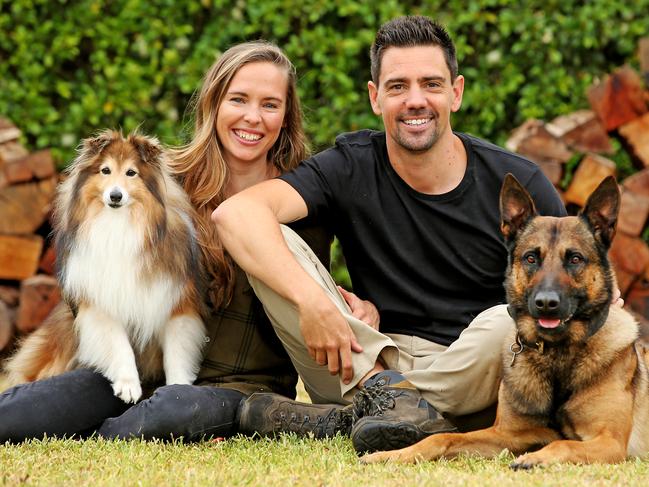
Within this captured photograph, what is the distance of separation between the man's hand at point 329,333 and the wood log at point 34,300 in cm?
281

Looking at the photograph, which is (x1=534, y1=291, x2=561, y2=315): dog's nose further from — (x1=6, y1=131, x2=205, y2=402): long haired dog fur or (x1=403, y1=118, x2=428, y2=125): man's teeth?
(x1=6, y1=131, x2=205, y2=402): long haired dog fur

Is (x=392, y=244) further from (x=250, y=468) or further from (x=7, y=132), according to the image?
(x=7, y=132)

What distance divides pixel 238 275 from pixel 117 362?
25.3 inches

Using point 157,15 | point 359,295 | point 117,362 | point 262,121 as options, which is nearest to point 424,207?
point 359,295

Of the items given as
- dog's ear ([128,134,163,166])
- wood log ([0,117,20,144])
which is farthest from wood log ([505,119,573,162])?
wood log ([0,117,20,144])

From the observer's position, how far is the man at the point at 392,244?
3.71 metres

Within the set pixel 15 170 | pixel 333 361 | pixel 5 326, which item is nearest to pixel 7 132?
pixel 15 170

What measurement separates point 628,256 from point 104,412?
3.33 metres

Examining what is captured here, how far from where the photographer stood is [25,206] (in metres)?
5.89

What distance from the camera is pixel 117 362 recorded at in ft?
13.0

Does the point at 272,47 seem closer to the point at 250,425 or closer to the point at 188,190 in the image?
the point at 188,190

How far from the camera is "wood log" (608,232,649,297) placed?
5.71m

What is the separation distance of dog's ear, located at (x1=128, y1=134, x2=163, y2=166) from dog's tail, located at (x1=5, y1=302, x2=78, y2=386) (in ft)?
2.61

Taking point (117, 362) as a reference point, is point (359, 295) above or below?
above
